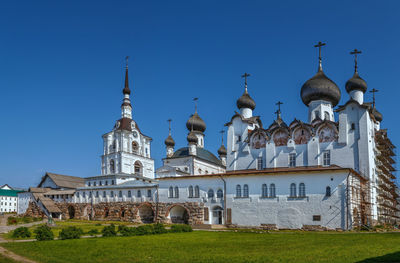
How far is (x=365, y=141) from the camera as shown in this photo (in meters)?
Result: 36.6

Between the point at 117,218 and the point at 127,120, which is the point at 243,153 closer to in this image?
the point at 117,218

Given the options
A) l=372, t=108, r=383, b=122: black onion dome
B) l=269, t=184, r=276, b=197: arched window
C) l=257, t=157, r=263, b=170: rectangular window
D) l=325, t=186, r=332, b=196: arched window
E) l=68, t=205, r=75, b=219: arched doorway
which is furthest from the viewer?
l=68, t=205, r=75, b=219: arched doorway

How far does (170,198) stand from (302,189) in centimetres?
1398

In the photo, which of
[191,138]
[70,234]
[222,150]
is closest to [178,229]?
[70,234]

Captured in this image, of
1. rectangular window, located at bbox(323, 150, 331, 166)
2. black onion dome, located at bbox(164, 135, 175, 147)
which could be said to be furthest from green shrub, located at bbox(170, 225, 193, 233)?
black onion dome, located at bbox(164, 135, 175, 147)

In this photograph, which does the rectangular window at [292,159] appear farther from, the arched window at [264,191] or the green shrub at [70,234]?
the green shrub at [70,234]

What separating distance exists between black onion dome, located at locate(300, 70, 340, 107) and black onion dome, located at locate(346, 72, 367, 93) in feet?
7.61

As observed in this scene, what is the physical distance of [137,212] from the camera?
45281 mm

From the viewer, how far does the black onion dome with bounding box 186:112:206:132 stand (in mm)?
61031

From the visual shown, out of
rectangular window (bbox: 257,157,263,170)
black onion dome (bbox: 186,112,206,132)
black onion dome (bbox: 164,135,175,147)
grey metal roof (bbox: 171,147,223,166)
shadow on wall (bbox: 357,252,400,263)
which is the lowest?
shadow on wall (bbox: 357,252,400,263)

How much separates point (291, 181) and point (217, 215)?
26.7 feet

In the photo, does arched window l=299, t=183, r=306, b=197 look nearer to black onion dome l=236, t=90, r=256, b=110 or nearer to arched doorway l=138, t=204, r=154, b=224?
black onion dome l=236, t=90, r=256, b=110

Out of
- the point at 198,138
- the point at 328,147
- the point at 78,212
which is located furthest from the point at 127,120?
the point at 328,147

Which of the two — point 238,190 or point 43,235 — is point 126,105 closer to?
point 238,190
